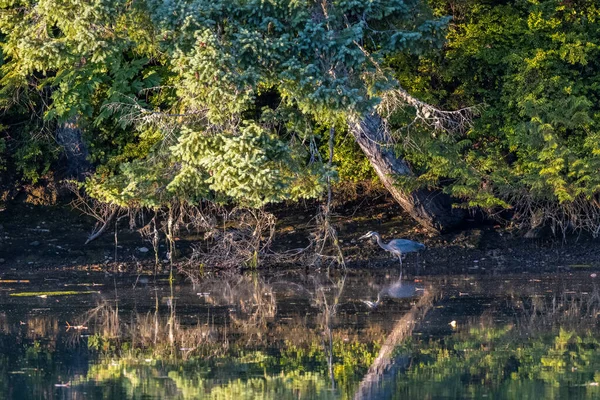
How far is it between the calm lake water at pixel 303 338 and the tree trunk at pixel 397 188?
2420 millimetres

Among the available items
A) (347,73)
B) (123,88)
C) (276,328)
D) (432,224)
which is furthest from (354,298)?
(123,88)

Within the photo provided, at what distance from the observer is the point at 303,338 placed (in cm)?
1043

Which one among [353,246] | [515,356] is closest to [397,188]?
[353,246]

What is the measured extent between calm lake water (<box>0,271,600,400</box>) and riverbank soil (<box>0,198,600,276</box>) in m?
1.13

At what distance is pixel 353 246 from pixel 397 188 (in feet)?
3.94

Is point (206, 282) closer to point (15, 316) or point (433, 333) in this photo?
point (15, 316)

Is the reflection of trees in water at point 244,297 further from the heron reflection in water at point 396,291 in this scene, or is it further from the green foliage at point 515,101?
the green foliage at point 515,101

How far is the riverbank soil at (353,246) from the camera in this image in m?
15.8

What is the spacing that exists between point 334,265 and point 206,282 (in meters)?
2.21

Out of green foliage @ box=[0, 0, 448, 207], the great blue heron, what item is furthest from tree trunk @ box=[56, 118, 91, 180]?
the great blue heron

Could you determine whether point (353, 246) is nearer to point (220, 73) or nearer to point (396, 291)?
point (396, 291)

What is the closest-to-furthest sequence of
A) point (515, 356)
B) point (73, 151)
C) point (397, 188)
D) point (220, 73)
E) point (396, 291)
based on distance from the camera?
point (515, 356) < point (220, 73) < point (396, 291) < point (397, 188) < point (73, 151)

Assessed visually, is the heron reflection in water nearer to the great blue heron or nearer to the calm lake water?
the calm lake water

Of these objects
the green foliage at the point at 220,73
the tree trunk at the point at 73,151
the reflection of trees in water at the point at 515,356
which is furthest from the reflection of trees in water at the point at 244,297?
the tree trunk at the point at 73,151
